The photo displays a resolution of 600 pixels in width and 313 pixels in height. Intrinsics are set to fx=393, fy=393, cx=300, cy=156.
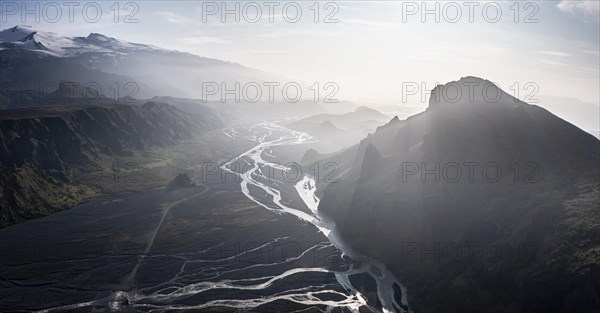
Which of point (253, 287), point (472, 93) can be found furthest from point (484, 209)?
point (253, 287)

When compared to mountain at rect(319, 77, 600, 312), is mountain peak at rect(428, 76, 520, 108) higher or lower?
higher

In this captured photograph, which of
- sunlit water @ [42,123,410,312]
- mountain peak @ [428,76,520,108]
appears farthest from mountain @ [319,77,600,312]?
sunlit water @ [42,123,410,312]

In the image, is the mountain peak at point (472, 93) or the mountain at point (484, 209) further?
the mountain peak at point (472, 93)

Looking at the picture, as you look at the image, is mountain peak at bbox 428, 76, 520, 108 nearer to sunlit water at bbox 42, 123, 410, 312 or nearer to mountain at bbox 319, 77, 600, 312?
mountain at bbox 319, 77, 600, 312

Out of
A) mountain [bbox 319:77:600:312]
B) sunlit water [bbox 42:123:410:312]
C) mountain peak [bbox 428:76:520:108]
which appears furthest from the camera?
mountain peak [bbox 428:76:520:108]

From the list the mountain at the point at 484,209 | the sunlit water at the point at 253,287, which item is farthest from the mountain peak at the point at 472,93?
the sunlit water at the point at 253,287

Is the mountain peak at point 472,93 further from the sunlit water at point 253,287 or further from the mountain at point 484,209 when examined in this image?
the sunlit water at point 253,287

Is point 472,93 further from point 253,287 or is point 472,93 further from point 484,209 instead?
point 253,287

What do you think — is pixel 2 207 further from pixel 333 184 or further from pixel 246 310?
pixel 333 184

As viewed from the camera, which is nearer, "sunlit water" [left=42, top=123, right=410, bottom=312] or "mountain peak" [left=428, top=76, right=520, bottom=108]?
"sunlit water" [left=42, top=123, right=410, bottom=312]
